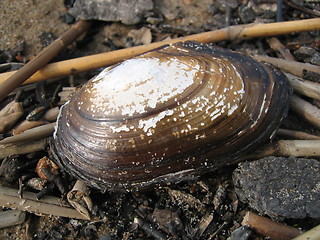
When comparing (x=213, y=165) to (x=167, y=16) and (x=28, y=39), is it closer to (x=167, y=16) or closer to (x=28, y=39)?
(x=167, y=16)

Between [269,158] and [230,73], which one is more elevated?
[230,73]

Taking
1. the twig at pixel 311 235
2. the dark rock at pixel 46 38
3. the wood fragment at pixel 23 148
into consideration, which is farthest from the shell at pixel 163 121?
the dark rock at pixel 46 38

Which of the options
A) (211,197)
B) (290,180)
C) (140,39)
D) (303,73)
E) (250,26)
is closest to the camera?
(290,180)

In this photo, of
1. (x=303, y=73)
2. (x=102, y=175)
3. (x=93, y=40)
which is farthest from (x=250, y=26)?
(x=102, y=175)

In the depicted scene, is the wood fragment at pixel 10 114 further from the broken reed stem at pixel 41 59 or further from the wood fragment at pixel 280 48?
the wood fragment at pixel 280 48

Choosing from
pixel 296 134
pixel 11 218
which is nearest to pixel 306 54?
pixel 296 134

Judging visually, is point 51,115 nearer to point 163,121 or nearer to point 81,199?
point 81,199

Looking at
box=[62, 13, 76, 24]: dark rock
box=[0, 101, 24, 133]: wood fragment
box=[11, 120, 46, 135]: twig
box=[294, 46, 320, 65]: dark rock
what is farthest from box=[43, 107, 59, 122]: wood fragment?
box=[294, 46, 320, 65]: dark rock
